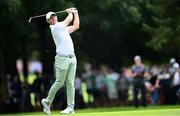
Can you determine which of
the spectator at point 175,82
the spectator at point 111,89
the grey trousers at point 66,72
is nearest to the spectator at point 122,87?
the spectator at point 111,89

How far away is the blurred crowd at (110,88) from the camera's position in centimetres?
3105

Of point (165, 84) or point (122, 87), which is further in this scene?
point (122, 87)

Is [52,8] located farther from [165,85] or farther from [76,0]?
[165,85]

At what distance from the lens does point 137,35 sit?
132ft

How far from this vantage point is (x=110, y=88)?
3809cm

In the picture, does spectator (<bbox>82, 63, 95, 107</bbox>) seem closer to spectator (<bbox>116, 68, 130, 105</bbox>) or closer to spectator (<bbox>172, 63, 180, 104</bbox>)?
spectator (<bbox>116, 68, 130, 105</bbox>)

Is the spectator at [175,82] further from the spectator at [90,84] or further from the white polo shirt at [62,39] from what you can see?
the white polo shirt at [62,39]

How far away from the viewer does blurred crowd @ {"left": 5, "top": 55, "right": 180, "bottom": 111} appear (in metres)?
31.0

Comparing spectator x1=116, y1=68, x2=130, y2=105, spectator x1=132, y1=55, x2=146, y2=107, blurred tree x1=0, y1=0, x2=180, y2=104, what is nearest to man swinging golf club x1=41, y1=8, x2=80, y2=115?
blurred tree x1=0, y1=0, x2=180, y2=104

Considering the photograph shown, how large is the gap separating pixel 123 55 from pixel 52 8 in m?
9.54

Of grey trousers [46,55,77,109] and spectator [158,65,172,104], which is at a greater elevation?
grey trousers [46,55,77,109]

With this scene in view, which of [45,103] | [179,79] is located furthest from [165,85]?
[45,103]

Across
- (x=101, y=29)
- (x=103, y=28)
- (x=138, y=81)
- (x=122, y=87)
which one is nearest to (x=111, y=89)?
(x=122, y=87)

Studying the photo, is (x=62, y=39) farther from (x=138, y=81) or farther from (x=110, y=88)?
(x=110, y=88)
